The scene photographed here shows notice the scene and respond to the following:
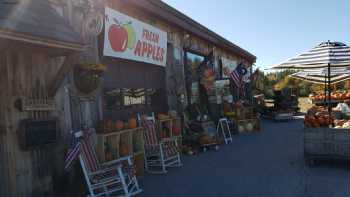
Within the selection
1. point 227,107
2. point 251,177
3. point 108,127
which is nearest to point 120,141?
point 108,127

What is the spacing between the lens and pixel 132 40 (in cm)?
639

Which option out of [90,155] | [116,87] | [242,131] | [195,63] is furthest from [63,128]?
[242,131]

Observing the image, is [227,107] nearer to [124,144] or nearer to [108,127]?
[124,144]

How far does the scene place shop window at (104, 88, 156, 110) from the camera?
237 inches

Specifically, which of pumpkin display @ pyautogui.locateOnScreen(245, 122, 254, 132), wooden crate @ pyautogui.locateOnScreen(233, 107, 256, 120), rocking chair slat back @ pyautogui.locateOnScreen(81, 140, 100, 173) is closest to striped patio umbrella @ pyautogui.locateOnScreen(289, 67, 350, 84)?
wooden crate @ pyautogui.locateOnScreen(233, 107, 256, 120)

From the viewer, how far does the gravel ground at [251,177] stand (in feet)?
15.0

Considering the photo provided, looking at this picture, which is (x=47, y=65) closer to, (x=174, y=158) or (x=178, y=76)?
(x=174, y=158)

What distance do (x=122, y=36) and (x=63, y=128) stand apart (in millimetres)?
2301

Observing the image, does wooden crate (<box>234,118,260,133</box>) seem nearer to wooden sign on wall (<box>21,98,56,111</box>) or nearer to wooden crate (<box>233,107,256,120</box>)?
wooden crate (<box>233,107,256,120</box>)

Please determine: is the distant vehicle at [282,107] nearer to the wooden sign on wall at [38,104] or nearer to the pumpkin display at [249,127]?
the pumpkin display at [249,127]

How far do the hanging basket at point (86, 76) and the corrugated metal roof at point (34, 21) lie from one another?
1.11 metres

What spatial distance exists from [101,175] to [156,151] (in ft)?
6.00

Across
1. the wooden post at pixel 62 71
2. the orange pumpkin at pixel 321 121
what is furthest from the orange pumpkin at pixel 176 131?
the wooden post at pixel 62 71

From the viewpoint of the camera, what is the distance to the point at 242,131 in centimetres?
1141
